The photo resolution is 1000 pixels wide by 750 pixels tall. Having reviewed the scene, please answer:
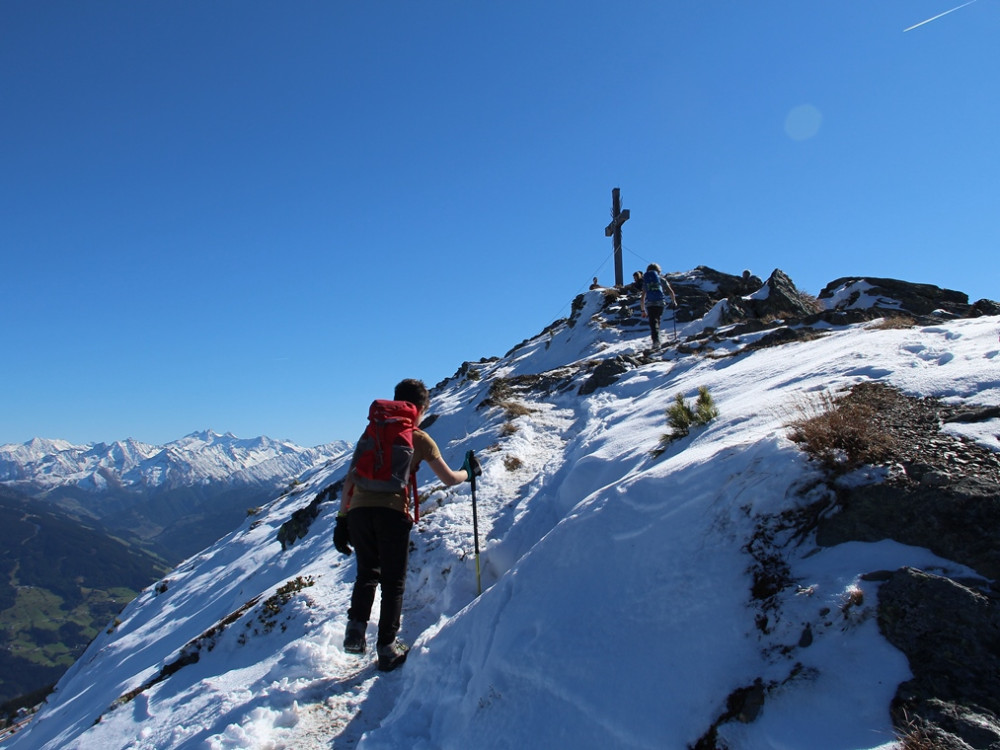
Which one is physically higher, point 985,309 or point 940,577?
point 985,309

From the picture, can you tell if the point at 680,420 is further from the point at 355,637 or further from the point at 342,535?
the point at 355,637

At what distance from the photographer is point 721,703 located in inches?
145

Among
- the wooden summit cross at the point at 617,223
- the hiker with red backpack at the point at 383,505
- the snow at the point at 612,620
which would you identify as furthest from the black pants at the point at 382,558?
the wooden summit cross at the point at 617,223

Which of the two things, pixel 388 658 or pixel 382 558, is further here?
pixel 388 658

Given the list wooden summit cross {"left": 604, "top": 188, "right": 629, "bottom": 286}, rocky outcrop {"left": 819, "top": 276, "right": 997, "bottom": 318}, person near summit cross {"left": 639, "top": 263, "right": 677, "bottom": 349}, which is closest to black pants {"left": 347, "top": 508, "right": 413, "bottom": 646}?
person near summit cross {"left": 639, "top": 263, "right": 677, "bottom": 349}

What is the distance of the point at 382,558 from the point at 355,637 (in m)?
1.02

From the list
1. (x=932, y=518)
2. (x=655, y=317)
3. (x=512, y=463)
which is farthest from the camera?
(x=655, y=317)

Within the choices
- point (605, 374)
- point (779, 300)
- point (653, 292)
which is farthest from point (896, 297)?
point (605, 374)

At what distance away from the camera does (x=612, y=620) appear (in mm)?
4715

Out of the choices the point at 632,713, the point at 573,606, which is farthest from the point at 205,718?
the point at 632,713

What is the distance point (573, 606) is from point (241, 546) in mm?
20050

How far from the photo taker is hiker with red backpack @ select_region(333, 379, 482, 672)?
6102mm

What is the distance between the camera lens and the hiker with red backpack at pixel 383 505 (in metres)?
6.10

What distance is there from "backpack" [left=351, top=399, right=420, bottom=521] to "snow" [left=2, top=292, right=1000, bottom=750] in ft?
5.79
